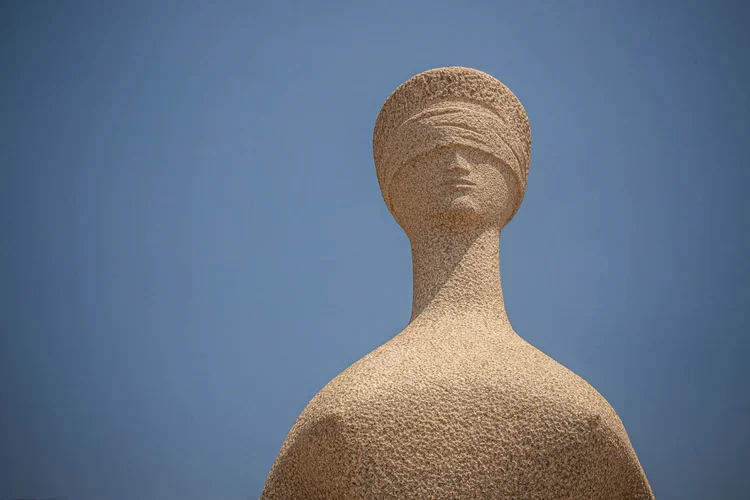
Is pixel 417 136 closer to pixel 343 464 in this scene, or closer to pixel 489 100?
pixel 489 100

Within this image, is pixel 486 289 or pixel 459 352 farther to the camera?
pixel 486 289

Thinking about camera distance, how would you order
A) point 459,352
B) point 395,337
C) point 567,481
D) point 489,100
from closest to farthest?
1. point 567,481
2. point 459,352
3. point 395,337
4. point 489,100

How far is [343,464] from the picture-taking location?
138 inches

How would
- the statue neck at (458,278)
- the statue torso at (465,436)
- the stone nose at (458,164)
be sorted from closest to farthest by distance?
1. the statue torso at (465,436)
2. the statue neck at (458,278)
3. the stone nose at (458,164)

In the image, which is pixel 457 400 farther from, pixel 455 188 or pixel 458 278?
pixel 455 188

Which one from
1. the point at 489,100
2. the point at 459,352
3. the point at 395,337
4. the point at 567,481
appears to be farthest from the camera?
the point at 489,100

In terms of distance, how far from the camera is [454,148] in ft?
14.3

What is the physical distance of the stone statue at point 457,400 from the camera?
11.3 feet

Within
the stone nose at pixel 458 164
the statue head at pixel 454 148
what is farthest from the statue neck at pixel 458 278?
the stone nose at pixel 458 164

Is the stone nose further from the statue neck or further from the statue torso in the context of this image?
the statue torso

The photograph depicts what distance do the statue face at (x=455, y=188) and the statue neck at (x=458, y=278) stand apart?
11cm

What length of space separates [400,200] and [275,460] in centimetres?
204

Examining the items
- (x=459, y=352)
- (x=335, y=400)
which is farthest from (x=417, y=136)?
(x=335, y=400)

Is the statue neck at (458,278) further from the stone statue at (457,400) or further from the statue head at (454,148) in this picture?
the statue head at (454,148)
